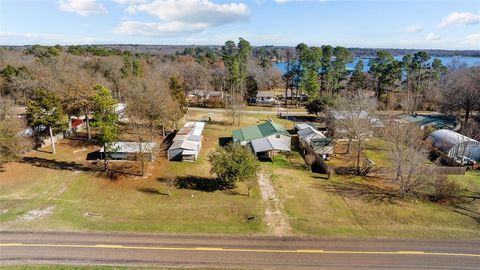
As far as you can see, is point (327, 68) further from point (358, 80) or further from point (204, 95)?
point (204, 95)

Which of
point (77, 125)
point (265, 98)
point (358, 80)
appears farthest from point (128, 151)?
point (358, 80)

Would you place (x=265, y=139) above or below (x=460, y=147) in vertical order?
above

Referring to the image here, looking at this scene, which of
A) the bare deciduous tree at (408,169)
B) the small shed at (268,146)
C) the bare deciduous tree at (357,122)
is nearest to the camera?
the bare deciduous tree at (408,169)

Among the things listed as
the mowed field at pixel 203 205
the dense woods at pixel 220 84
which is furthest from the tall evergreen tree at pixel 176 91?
the mowed field at pixel 203 205

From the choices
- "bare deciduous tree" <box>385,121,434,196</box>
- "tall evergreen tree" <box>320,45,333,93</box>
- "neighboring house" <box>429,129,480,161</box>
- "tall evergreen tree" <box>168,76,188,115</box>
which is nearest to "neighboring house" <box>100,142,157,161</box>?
"tall evergreen tree" <box>168,76,188,115</box>

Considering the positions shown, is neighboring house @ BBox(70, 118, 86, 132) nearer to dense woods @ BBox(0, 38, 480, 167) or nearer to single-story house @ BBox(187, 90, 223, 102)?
dense woods @ BBox(0, 38, 480, 167)

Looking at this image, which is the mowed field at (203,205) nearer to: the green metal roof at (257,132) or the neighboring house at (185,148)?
the neighboring house at (185,148)
